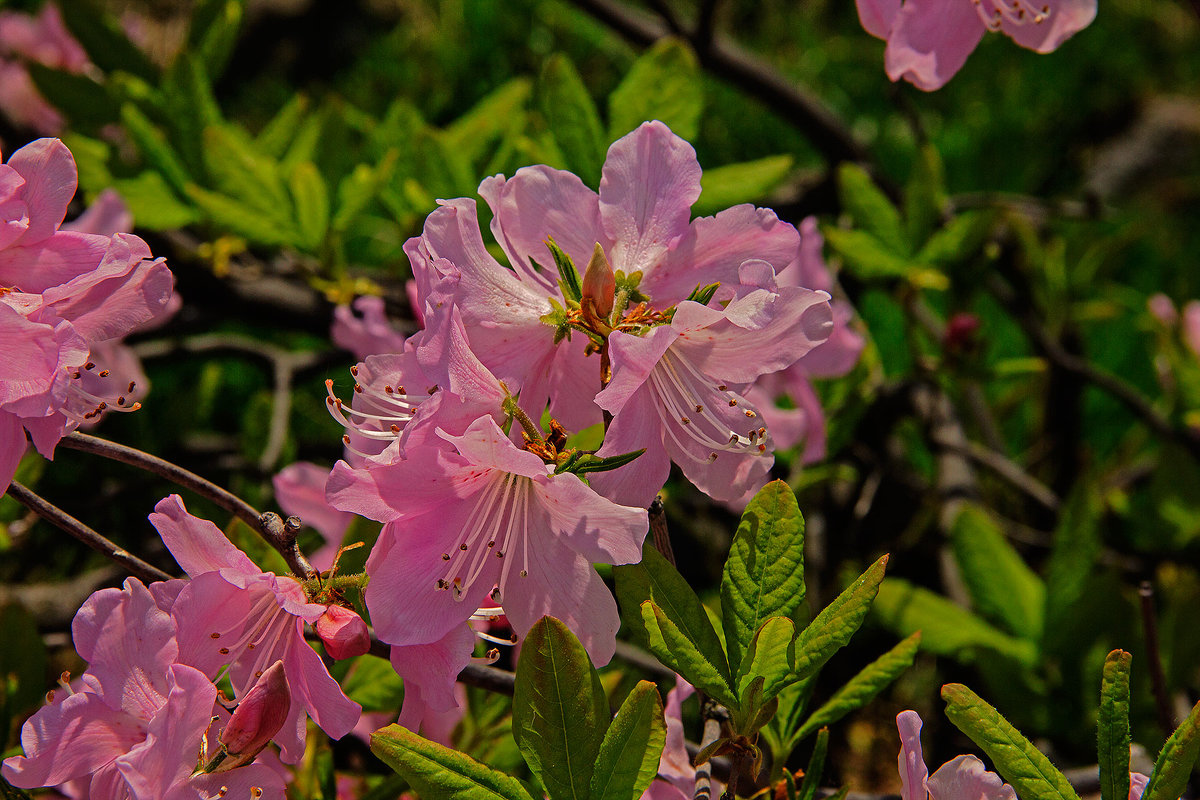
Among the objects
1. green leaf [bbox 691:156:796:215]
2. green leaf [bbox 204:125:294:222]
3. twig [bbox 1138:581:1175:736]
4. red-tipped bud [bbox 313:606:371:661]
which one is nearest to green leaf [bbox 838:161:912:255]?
green leaf [bbox 691:156:796:215]

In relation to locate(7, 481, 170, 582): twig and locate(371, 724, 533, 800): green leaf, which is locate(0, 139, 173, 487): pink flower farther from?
locate(371, 724, 533, 800): green leaf

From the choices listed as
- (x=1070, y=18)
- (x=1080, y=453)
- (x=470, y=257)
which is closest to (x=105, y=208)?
(x=470, y=257)

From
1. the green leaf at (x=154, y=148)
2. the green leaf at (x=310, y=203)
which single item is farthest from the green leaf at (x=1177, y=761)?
the green leaf at (x=154, y=148)

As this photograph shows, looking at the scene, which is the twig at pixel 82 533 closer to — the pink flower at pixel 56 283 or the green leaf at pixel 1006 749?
the pink flower at pixel 56 283

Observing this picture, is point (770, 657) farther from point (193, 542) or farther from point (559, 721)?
point (193, 542)

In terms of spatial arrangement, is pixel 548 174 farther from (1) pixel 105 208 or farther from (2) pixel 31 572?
(2) pixel 31 572

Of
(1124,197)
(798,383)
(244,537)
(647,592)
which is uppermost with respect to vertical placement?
(647,592)
